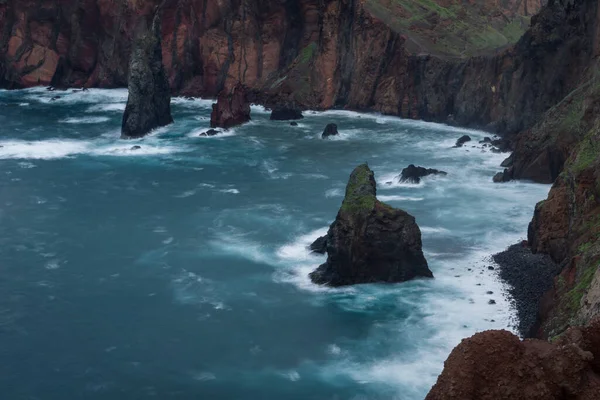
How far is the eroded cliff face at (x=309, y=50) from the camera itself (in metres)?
106

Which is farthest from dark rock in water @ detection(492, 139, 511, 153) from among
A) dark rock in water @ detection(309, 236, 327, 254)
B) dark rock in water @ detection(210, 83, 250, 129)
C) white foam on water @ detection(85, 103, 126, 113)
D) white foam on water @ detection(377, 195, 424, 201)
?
white foam on water @ detection(85, 103, 126, 113)

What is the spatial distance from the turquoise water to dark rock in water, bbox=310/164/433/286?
3.56 feet

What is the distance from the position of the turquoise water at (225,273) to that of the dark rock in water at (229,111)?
32.7 feet

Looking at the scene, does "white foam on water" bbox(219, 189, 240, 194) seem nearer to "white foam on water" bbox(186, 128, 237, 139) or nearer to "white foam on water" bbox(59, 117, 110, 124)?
"white foam on water" bbox(186, 128, 237, 139)

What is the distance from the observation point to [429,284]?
5234 centimetres

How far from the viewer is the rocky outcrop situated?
22359mm

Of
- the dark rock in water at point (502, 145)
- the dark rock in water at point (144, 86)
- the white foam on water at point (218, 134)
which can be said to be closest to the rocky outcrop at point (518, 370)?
the dark rock in water at point (502, 145)

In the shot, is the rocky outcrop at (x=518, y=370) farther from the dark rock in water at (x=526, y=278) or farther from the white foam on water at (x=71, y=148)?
the white foam on water at (x=71, y=148)

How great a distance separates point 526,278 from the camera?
50.1m

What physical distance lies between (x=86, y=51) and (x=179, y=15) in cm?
1855

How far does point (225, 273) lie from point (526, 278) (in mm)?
19479

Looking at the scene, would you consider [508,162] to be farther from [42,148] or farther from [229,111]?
[42,148]

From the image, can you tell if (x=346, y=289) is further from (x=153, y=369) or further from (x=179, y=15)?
(x=179, y=15)

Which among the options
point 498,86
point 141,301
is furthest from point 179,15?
point 141,301
